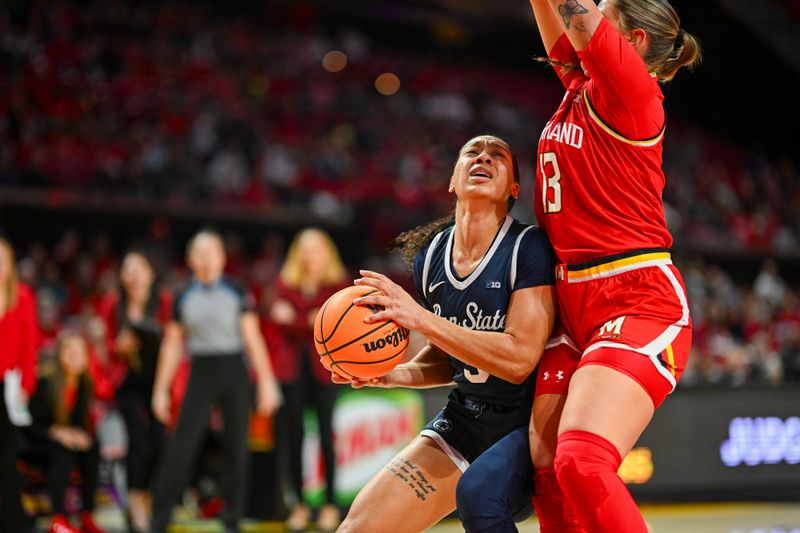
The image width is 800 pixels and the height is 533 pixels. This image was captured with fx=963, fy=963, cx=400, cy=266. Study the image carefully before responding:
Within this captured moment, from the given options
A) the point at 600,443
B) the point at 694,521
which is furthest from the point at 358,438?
the point at 600,443

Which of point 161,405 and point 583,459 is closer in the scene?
point 583,459

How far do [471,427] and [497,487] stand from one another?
391mm

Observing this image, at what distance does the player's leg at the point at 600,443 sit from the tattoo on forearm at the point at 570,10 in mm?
1101

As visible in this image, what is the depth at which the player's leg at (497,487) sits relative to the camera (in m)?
3.14

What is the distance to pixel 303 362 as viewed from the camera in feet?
23.2

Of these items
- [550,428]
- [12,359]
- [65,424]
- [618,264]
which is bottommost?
[65,424]

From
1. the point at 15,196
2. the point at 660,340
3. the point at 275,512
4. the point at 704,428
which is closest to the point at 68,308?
the point at 15,196

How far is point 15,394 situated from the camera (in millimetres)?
7316

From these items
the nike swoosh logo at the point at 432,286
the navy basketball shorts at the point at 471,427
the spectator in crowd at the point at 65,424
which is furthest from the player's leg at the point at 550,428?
the spectator in crowd at the point at 65,424

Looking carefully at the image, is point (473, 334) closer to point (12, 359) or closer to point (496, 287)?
point (496, 287)

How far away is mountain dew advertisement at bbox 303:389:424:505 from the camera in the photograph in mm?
7387

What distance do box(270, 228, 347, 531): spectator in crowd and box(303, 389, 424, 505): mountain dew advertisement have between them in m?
0.24

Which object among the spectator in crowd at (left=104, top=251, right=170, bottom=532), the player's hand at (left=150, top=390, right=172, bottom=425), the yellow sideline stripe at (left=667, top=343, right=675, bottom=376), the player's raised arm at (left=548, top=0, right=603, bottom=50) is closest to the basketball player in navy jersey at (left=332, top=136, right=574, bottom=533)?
the yellow sideline stripe at (left=667, top=343, right=675, bottom=376)

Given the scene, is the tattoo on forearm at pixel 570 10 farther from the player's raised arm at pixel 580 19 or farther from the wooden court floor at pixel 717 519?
the wooden court floor at pixel 717 519
